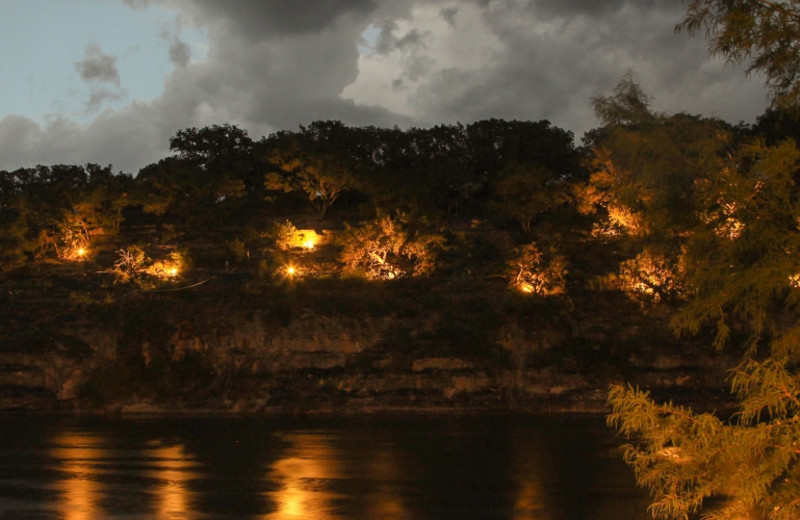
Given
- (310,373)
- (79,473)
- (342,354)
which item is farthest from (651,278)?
(79,473)

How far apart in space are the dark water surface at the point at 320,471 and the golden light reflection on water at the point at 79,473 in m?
0.03

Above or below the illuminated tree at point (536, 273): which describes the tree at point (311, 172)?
above

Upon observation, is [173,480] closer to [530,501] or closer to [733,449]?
[530,501]

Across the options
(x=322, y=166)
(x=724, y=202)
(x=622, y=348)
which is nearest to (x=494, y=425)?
(x=622, y=348)

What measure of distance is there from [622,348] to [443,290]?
7.72m

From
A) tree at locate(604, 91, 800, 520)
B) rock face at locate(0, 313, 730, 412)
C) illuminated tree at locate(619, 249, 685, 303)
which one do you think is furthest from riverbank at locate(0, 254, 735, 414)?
tree at locate(604, 91, 800, 520)

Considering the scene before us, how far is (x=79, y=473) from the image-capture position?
13.8 meters

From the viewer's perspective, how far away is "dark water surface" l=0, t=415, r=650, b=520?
1080 centimetres

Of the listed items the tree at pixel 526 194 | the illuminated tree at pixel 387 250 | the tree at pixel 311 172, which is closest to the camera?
the illuminated tree at pixel 387 250

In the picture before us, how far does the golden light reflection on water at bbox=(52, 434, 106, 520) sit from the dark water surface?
3 cm

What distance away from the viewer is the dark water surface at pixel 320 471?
1080 centimetres

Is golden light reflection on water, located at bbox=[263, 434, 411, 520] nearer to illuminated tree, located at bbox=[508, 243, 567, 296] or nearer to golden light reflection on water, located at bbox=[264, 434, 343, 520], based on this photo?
golden light reflection on water, located at bbox=[264, 434, 343, 520]

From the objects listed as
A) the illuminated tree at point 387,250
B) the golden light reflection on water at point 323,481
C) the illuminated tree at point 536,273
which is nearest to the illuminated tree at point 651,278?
the illuminated tree at point 536,273

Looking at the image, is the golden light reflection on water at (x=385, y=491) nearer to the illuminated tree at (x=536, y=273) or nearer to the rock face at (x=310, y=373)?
the rock face at (x=310, y=373)
